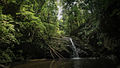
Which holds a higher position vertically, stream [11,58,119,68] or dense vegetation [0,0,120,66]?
dense vegetation [0,0,120,66]

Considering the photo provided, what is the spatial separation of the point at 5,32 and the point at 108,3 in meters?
6.11

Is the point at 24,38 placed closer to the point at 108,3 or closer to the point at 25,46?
the point at 25,46

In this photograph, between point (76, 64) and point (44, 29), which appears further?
point (44, 29)

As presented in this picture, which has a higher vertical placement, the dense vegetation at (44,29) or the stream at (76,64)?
the dense vegetation at (44,29)

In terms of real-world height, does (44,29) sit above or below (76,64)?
above

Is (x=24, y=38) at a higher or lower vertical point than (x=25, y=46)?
higher

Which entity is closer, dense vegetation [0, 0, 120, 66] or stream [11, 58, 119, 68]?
dense vegetation [0, 0, 120, 66]

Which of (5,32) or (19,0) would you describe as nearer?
(5,32)

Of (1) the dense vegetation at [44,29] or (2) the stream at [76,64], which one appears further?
(2) the stream at [76,64]

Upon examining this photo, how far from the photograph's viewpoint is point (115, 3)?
3492 millimetres

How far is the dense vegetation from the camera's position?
437 centimetres

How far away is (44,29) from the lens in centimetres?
1082

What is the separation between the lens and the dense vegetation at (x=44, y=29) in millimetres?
4371

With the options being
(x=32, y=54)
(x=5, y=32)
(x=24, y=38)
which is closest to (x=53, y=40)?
(x=32, y=54)
